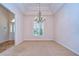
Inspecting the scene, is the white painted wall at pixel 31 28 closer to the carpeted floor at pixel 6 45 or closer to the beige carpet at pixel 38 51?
the carpeted floor at pixel 6 45

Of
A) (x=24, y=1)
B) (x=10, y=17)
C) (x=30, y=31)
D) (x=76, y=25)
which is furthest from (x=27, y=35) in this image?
(x=24, y=1)

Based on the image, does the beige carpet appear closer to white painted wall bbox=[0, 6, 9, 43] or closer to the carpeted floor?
the carpeted floor

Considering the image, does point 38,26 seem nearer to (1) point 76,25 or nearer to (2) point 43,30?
(2) point 43,30

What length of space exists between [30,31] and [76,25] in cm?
780

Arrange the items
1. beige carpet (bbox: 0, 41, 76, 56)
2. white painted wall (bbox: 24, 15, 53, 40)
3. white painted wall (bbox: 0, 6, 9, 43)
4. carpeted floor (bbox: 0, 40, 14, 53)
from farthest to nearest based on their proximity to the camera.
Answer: white painted wall (bbox: 24, 15, 53, 40)
white painted wall (bbox: 0, 6, 9, 43)
carpeted floor (bbox: 0, 40, 14, 53)
beige carpet (bbox: 0, 41, 76, 56)

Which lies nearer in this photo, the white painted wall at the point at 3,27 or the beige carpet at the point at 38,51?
the beige carpet at the point at 38,51

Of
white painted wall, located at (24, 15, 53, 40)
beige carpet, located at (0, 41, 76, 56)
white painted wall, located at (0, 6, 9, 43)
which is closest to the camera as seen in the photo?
beige carpet, located at (0, 41, 76, 56)

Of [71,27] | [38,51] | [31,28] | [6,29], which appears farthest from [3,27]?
[31,28]

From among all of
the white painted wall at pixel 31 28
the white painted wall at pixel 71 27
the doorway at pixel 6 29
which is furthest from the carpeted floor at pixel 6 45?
the white painted wall at pixel 31 28

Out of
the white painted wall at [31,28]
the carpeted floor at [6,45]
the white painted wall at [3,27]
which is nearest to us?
the carpeted floor at [6,45]

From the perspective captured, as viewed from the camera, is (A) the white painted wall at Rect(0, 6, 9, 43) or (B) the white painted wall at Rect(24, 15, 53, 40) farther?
(B) the white painted wall at Rect(24, 15, 53, 40)

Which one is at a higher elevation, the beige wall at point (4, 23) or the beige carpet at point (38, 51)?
the beige wall at point (4, 23)

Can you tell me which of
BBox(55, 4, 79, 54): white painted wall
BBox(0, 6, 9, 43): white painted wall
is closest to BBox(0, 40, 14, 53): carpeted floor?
BBox(0, 6, 9, 43): white painted wall

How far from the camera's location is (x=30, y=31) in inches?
502
